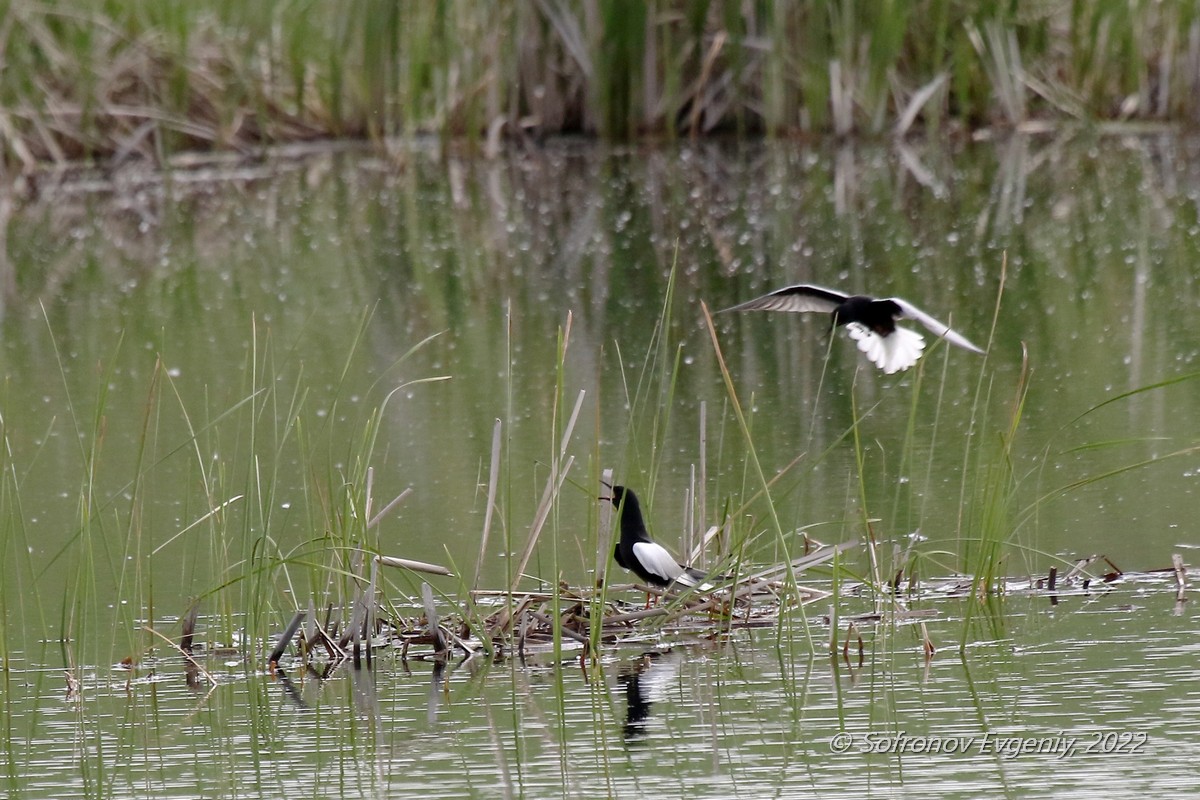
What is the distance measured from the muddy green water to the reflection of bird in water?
14mm

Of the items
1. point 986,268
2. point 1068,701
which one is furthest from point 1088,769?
point 986,268

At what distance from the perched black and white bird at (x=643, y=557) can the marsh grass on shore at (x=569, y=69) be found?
33.4 ft

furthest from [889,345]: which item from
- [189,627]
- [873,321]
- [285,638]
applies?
[189,627]

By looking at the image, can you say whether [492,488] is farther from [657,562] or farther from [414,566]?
[657,562]

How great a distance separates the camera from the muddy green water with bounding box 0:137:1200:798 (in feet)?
11.5

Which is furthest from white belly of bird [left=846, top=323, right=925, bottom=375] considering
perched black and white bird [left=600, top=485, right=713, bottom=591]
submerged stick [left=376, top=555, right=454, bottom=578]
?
submerged stick [left=376, top=555, right=454, bottom=578]

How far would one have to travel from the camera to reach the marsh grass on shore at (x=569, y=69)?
47.8ft

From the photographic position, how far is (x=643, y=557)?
435cm

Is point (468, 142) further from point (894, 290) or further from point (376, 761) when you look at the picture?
point (376, 761)

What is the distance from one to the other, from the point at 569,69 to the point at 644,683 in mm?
12618

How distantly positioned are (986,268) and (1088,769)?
23.0 feet

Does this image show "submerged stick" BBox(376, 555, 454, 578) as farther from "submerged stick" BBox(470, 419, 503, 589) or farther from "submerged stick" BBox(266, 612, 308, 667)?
"submerged stick" BBox(266, 612, 308, 667)

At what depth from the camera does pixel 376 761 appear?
3.46 meters

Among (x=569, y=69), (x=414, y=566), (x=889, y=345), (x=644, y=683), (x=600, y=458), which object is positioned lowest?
(x=644, y=683)
